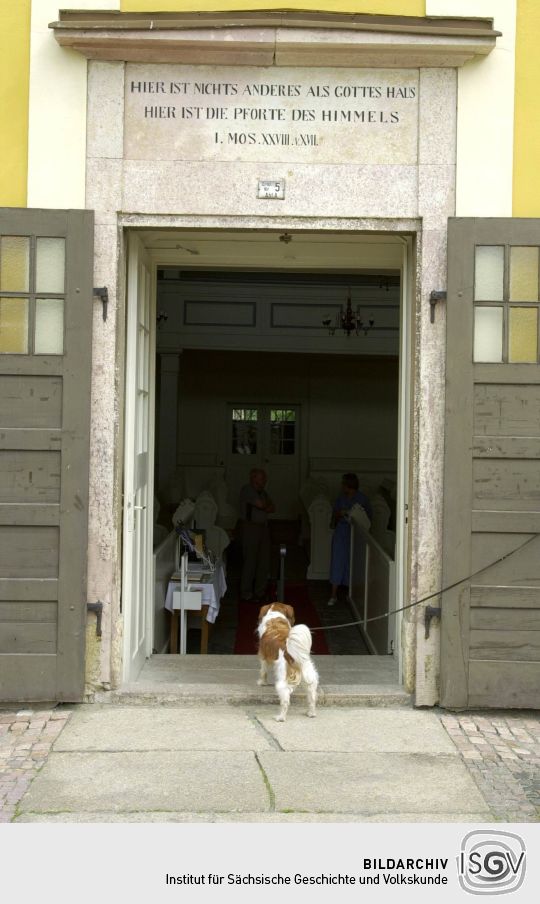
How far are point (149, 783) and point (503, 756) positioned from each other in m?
1.90

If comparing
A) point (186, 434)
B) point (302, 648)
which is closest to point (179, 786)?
point (302, 648)

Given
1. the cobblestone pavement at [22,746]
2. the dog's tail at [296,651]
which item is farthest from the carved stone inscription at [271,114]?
the cobblestone pavement at [22,746]

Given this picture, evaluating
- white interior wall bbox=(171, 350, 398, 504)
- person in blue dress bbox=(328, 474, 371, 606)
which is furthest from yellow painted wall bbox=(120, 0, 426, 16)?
white interior wall bbox=(171, 350, 398, 504)

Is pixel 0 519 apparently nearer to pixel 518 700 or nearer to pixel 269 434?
pixel 518 700

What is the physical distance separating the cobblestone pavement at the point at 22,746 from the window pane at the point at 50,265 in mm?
2535

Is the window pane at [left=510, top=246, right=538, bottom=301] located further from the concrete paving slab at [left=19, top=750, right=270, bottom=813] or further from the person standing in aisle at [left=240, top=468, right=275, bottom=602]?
the person standing in aisle at [left=240, top=468, right=275, bottom=602]

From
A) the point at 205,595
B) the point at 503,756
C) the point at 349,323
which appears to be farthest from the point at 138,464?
the point at 349,323

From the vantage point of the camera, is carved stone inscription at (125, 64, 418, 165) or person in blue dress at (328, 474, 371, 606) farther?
person in blue dress at (328, 474, 371, 606)

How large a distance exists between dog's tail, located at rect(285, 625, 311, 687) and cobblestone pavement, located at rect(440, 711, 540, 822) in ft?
3.07

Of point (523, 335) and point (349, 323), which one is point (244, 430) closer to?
point (349, 323)

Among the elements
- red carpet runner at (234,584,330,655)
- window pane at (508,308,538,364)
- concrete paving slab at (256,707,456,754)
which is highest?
window pane at (508,308,538,364)

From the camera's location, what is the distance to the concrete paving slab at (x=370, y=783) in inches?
Result: 174

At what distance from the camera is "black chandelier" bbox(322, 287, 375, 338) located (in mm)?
16594

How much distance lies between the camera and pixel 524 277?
5734 millimetres
